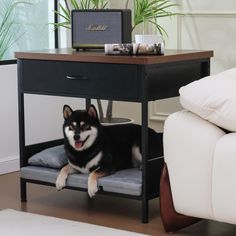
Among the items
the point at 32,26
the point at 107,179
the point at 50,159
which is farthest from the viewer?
the point at 32,26

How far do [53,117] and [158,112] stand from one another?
0.68 meters

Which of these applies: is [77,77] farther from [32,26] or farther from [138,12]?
[32,26]

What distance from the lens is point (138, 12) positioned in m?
4.06

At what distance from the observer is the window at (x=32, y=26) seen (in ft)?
14.0

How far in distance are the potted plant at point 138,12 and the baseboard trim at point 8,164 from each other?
0.60m

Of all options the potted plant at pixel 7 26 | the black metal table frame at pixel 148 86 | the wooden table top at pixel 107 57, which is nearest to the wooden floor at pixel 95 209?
the black metal table frame at pixel 148 86

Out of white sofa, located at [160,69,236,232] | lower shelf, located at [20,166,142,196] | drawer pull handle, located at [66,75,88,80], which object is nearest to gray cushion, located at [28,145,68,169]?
lower shelf, located at [20,166,142,196]

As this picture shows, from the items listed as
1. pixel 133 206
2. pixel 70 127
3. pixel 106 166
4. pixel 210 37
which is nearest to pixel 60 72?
pixel 70 127

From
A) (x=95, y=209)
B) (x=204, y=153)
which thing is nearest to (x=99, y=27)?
(x=95, y=209)

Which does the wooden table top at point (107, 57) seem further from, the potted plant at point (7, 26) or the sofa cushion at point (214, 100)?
the potted plant at point (7, 26)

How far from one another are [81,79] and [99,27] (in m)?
0.33

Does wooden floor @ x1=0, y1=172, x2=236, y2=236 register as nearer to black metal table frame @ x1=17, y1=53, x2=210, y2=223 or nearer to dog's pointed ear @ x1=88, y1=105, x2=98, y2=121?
black metal table frame @ x1=17, y1=53, x2=210, y2=223

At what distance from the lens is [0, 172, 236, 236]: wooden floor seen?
301 centimetres

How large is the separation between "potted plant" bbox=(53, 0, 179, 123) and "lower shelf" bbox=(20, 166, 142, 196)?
0.64 m
